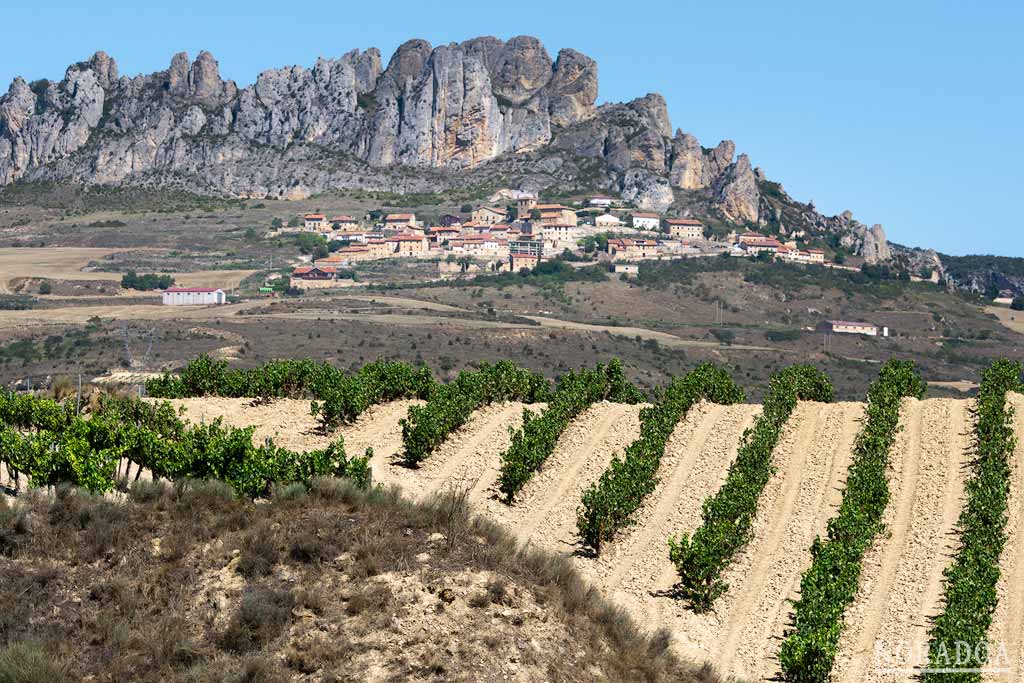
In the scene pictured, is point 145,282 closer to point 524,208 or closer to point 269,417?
point 524,208

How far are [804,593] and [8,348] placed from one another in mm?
77193

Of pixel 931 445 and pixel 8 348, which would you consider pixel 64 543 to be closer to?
pixel 931 445

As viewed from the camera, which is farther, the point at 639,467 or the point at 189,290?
the point at 189,290

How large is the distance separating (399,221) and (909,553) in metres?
167

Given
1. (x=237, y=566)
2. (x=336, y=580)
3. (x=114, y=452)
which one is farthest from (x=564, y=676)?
(x=114, y=452)

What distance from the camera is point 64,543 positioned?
1720cm

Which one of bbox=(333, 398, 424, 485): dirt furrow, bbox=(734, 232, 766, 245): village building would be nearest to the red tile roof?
bbox=(734, 232, 766, 245): village building

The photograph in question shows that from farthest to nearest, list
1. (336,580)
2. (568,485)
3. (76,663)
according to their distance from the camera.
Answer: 1. (568,485)
2. (336,580)
3. (76,663)

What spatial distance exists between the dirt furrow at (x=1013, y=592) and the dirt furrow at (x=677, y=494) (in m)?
5.83

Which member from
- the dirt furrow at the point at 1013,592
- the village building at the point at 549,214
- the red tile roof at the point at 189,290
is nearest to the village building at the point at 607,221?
the village building at the point at 549,214

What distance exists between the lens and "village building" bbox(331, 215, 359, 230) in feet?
605

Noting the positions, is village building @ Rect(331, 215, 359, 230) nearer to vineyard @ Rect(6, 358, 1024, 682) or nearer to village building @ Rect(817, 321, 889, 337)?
village building @ Rect(817, 321, 889, 337)

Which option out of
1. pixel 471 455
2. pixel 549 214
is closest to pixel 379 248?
pixel 549 214

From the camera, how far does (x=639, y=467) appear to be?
2591cm
